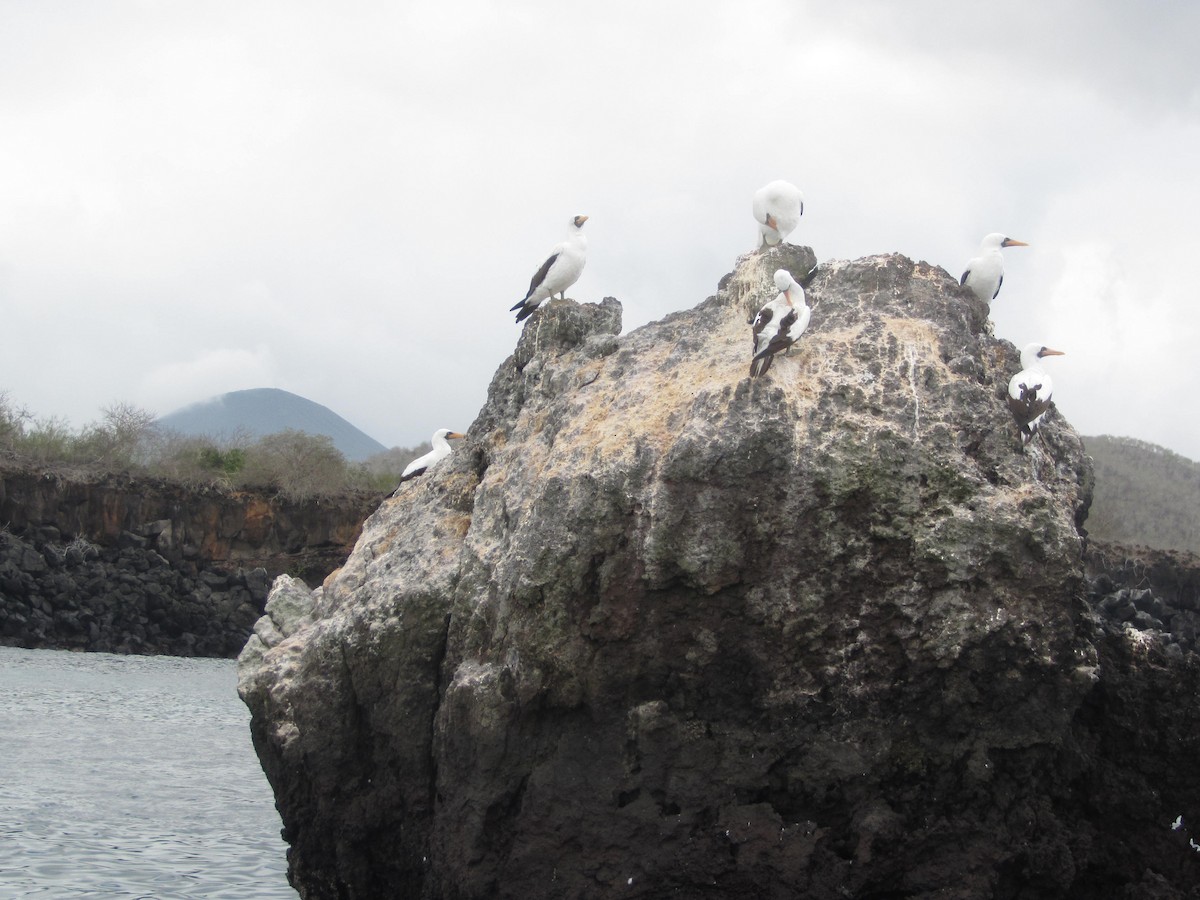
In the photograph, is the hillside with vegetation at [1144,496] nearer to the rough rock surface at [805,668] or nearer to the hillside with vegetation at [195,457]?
the hillside with vegetation at [195,457]

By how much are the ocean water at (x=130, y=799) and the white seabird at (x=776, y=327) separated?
16.4 feet

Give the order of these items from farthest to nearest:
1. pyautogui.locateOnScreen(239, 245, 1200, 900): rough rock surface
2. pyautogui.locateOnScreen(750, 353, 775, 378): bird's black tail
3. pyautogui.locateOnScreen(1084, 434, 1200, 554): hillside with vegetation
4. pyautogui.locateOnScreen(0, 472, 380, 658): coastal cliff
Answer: pyautogui.locateOnScreen(1084, 434, 1200, 554): hillside with vegetation, pyautogui.locateOnScreen(0, 472, 380, 658): coastal cliff, pyautogui.locateOnScreen(750, 353, 775, 378): bird's black tail, pyautogui.locateOnScreen(239, 245, 1200, 900): rough rock surface

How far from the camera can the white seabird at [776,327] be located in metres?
6.13

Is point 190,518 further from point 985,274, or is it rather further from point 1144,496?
point 1144,496

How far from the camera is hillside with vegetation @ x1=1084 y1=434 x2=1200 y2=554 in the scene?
50.1m

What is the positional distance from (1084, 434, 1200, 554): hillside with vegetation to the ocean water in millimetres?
29695

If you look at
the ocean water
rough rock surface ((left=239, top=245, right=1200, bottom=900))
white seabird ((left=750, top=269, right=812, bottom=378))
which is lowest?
the ocean water

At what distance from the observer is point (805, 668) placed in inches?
232

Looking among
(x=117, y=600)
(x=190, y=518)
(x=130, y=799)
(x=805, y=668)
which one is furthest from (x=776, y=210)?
(x=190, y=518)

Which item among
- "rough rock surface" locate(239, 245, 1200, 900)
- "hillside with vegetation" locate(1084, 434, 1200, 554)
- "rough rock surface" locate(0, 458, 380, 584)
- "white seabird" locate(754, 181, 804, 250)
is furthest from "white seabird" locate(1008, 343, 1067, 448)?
"hillside with vegetation" locate(1084, 434, 1200, 554)

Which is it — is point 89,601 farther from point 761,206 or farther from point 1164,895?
point 1164,895

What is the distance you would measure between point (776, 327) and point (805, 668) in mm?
1565

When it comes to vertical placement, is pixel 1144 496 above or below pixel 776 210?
above

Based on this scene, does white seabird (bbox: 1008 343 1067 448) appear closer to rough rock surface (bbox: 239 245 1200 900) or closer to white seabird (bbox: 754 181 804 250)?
rough rock surface (bbox: 239 245 1200 900)
